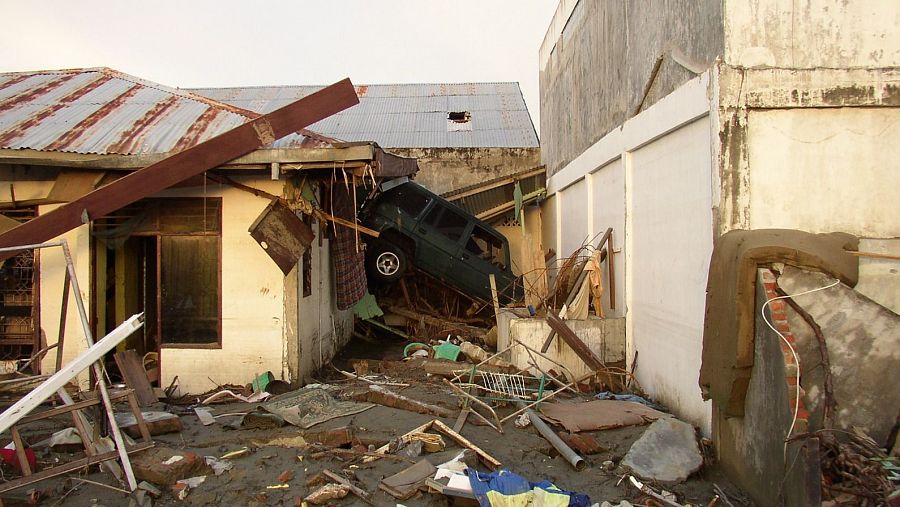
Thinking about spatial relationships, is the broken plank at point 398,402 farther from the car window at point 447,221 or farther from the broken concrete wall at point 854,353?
the car window at point 447,221

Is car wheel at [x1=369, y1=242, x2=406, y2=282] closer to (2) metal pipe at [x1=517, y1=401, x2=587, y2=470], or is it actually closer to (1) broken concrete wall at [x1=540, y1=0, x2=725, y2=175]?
(1) broken concrete wall at [x1=540, y1=0, x2=725, y2=175]

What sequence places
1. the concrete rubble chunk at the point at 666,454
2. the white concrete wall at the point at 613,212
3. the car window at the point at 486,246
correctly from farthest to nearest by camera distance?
the car window at the point at 486,246 → the white concrete wall at the point at 613,212 → the concrete rubble chunk at the point at 666,454

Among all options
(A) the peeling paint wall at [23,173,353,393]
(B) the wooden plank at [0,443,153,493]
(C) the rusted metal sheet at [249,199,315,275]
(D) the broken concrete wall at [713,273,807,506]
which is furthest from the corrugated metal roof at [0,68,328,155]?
(D) the broken concrete wall at [713,273,807,506]

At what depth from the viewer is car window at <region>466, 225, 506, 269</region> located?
41.6 feet

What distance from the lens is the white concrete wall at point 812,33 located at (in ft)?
17.7

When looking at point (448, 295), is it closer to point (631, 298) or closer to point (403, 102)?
point (631, 298)

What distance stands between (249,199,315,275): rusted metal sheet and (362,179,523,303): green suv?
4085 millimetres

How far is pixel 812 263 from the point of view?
4594 millimetres

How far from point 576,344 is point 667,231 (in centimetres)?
201

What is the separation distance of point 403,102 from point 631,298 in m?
14.4

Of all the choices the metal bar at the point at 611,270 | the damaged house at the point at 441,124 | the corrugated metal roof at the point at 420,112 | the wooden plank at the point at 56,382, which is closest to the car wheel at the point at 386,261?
the damaged house at the point at 441,124

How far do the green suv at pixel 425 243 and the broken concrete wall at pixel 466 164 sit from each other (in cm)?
429

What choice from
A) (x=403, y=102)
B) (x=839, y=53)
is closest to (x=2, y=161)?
(x=839, y=53)

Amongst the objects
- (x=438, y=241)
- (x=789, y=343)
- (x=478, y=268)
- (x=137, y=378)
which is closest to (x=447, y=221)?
(x=438, y=241)
